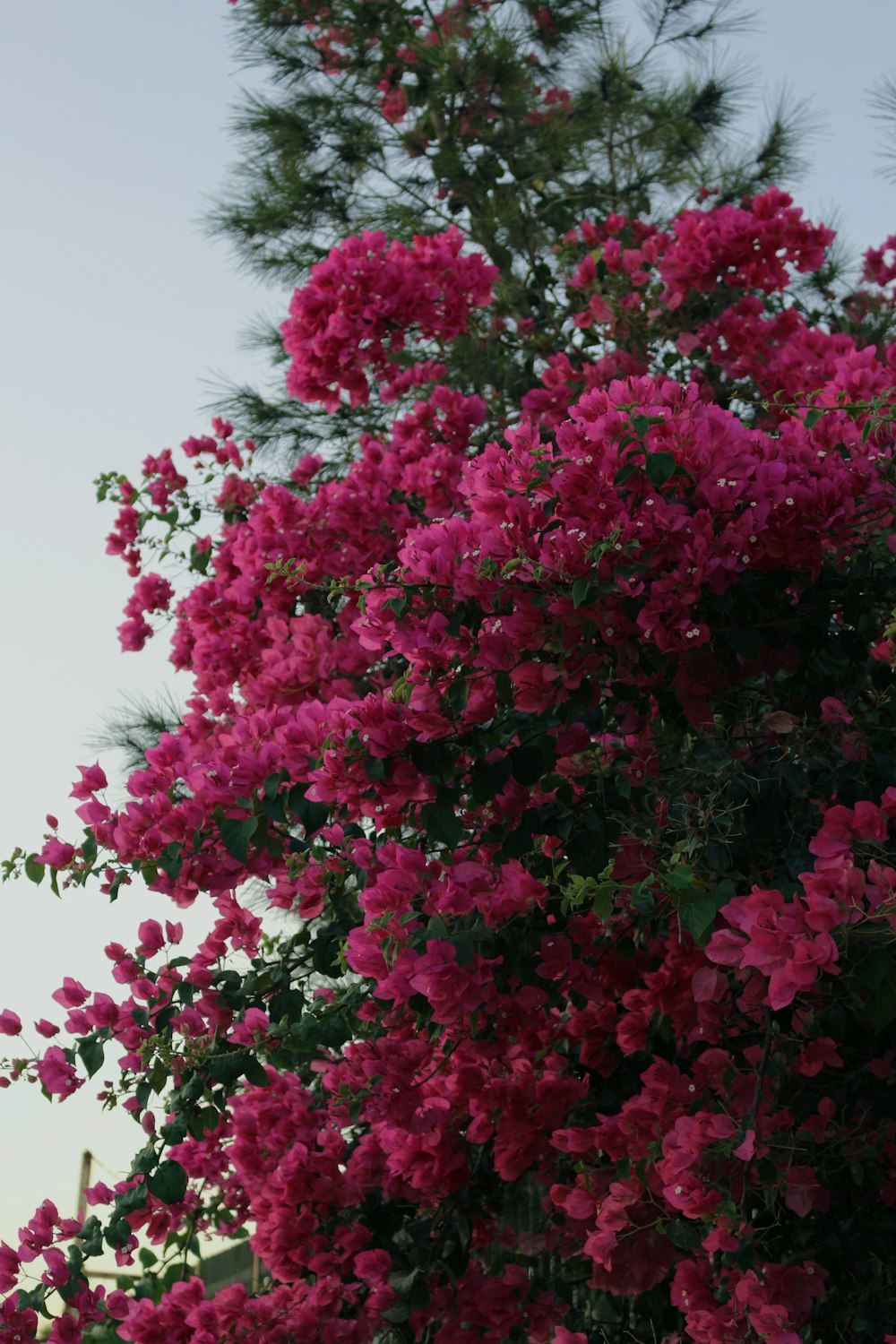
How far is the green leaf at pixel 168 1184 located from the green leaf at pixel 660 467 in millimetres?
1069

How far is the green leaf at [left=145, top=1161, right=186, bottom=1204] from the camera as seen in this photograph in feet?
6.01

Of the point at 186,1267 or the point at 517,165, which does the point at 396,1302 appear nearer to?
the point at 186,1267

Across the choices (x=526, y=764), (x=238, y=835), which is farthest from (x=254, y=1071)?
(x=526, y=764)

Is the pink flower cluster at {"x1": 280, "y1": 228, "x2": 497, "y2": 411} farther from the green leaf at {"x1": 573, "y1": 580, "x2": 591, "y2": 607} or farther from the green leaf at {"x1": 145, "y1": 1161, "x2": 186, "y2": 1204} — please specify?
the green leaf at {"x1": 145, "y1": 1161, "x2": 186, "y2": 1204}

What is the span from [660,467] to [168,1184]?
3.66 ft

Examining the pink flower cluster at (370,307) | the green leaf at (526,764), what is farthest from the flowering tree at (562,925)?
the pink flower cluster at (370,307)

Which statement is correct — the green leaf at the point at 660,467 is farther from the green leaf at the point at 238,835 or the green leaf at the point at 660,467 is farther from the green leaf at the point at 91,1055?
the green leaf at the point at 91,1055

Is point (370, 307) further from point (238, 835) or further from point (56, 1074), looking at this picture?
point (56, 1074)

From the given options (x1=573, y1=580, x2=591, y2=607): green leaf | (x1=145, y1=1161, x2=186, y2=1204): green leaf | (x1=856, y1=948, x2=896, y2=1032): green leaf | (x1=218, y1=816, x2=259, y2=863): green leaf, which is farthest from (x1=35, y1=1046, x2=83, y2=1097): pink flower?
(x1=856, y1=948, x2=896, y2=1032): green leaf

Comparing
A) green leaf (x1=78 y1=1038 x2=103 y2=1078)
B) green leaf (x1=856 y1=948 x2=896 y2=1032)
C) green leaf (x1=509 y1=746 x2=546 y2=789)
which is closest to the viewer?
green leaf (x1=856 y1=948 x2=896 y2=1032)

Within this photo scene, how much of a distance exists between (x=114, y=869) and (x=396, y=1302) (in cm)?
86

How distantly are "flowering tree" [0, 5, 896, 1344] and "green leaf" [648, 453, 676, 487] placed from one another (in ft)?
0.14

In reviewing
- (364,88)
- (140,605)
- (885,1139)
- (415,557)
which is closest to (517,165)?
(364,88)

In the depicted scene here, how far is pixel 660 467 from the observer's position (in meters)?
1.71
